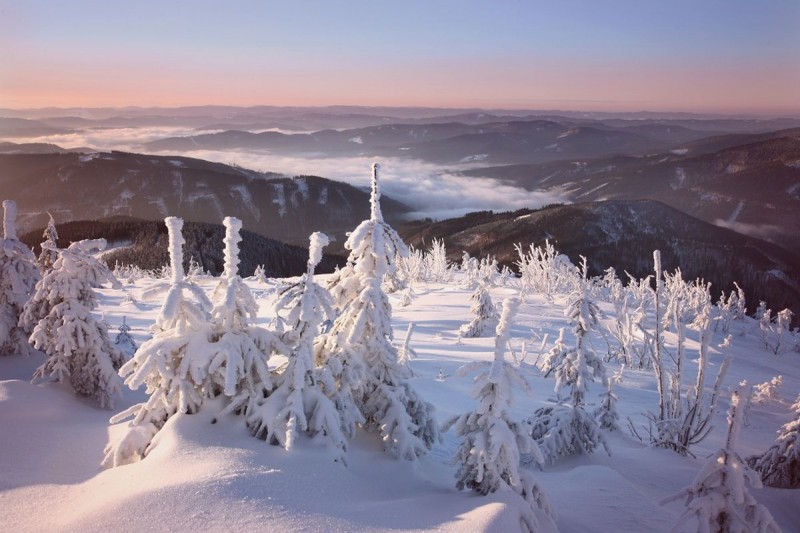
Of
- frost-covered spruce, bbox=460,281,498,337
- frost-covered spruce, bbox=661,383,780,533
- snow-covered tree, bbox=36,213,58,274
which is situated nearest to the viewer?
frost-covered spruce, bbox=661,383,780,533

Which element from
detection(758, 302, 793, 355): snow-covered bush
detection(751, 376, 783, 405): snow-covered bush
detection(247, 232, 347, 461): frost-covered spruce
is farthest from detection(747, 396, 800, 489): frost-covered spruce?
detection(758, 302, 793, 355): snow-covered bush

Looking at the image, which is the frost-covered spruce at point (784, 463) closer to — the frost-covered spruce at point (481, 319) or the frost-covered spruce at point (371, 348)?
the frost-covered spruce at point (371, 348)

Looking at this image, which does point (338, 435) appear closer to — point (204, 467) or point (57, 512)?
point (204, 467)

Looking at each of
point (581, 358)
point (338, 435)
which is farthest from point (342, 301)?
point (581, 358)

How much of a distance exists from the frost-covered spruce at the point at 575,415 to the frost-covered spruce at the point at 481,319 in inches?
283

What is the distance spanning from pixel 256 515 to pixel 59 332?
5590 millimetres

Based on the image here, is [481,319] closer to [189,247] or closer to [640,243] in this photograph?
[189,247]

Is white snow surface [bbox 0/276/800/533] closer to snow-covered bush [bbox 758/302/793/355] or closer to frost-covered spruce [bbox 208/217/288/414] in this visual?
frost-covered spruce [bbox 208/217/288/414]

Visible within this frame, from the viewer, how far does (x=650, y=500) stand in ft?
18.3

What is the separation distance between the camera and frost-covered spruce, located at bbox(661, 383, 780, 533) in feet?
12.3

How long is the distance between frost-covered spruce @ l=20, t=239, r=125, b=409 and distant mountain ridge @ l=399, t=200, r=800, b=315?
83.1m

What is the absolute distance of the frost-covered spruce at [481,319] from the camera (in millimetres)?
14164

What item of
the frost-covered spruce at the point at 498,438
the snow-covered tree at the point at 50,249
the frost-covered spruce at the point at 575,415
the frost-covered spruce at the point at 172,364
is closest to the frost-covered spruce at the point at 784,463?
the frost-covered spruce at the point at 575,415

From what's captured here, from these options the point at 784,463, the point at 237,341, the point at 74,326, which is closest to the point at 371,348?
the point at 237,341
